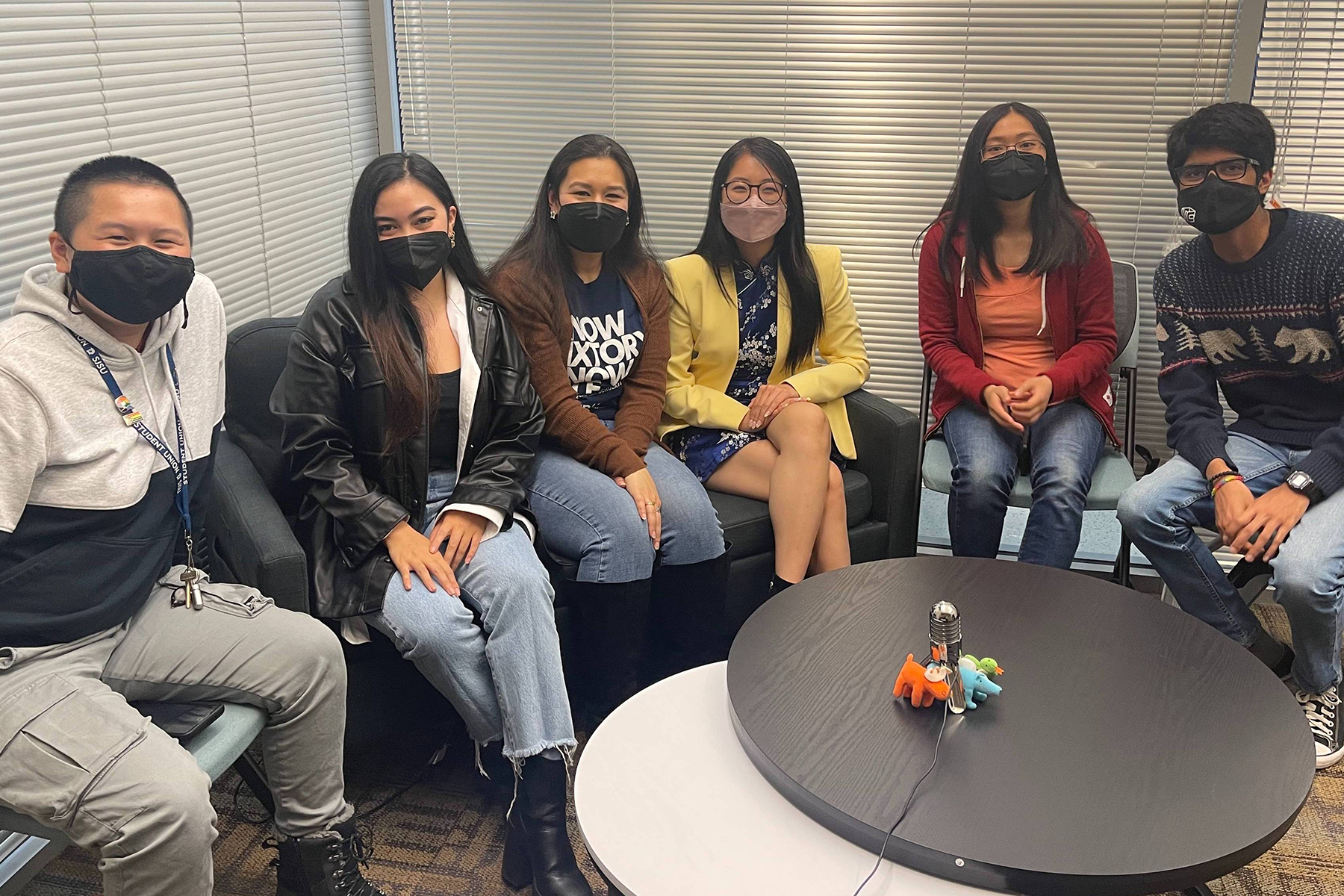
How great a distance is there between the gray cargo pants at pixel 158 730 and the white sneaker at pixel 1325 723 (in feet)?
7.01

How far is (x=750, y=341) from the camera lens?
296 centimetres

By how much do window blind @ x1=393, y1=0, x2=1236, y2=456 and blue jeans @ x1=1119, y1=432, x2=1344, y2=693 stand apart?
32.8 inches

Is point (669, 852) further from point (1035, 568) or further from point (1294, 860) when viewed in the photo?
point (1294, 860)

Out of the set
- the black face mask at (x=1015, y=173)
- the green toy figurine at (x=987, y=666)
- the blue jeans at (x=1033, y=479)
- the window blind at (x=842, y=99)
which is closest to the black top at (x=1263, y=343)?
the blue jeans at (x=1033, y=479)

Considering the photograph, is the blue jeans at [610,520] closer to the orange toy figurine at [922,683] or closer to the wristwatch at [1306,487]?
the orange toy figurine at [922,683]

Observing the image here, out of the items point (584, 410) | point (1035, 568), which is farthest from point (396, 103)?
point (1035, 568)

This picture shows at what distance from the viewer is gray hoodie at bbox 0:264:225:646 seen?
5.74 ft

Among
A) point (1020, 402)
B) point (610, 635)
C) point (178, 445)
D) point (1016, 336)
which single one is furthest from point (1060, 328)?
point (178, 445)

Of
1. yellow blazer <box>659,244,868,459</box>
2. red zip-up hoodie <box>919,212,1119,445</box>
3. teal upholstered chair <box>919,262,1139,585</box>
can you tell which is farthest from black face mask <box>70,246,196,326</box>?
red zip-up hoodie <box>919,212,1119,445</box>

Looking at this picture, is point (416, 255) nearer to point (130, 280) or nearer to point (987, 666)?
point (130, 280)

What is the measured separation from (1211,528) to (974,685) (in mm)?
1214

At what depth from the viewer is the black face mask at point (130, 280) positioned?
1836 mm

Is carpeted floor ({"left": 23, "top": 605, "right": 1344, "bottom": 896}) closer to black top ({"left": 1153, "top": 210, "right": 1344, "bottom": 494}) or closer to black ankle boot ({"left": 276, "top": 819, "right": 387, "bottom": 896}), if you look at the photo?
black ankle boot ({"left": 276, "top": 819, "right": 387, "bottom": 896})

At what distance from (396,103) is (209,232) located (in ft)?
3.66
